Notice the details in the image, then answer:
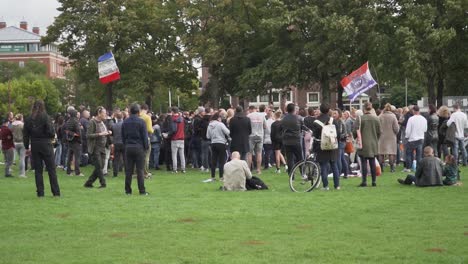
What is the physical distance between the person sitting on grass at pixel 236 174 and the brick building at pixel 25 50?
146 meters

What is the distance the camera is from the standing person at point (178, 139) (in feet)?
87.1

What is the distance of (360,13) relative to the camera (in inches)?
2010

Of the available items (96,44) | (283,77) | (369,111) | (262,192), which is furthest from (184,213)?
(96,44)

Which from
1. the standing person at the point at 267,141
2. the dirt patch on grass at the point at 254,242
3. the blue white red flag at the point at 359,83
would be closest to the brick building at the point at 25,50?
the blue white red flag at the point at 359,83

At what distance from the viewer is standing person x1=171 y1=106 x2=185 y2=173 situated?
87.1 ft

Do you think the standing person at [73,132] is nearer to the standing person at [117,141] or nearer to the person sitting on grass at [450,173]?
the standing person at [117,141]

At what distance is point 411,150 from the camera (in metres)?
24.8

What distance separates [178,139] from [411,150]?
24.1ft

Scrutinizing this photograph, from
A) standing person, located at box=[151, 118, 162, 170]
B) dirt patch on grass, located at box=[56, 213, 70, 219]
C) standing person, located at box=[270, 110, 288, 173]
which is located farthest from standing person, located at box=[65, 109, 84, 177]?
dirt patch on grass, located at box=[56, 213, 70, 219]

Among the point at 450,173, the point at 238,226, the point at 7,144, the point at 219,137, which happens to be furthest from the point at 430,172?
the point at 7,144

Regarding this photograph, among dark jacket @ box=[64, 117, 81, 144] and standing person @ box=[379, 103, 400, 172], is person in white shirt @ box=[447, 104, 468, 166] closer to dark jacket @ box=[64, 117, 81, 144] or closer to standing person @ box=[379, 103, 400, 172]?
standing person @ box=[379, 103, 400, 172]

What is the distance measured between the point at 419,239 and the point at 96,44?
50.9 meters

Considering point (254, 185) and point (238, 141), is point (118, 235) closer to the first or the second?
point (254, 185)

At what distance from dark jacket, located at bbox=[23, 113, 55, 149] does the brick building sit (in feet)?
480
